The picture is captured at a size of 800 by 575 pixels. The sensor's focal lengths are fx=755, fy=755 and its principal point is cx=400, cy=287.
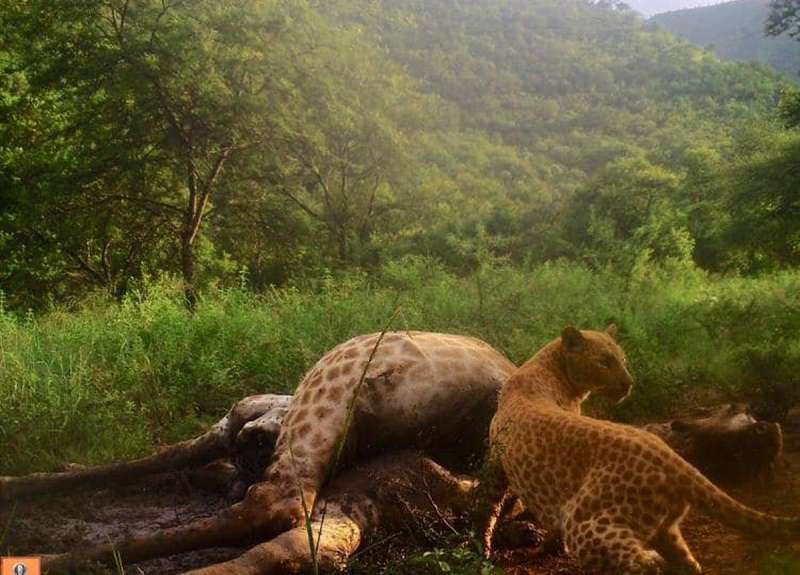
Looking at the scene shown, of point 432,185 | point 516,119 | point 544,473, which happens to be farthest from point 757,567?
point 516,119

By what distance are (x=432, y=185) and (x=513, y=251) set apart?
4946mm

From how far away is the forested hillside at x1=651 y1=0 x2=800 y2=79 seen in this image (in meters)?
37.7

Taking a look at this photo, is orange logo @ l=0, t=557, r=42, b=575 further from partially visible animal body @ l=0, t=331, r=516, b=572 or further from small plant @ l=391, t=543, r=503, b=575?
small plant @ l=391, t=543, r=503, b=575

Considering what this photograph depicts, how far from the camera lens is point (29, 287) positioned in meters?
12.6

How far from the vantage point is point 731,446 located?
4055 millimetres

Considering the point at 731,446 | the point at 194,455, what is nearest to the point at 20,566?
the point at 194,455

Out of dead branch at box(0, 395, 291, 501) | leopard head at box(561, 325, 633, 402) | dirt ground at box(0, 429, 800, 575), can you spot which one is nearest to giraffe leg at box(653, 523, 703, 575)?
dirt ground at box(0, 429, 800, 575)

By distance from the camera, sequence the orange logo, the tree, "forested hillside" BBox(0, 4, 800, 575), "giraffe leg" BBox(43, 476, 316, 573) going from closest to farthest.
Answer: the orange logo, "giraffe leg" BBox(43, 476, 316, 573), "forested hillside" BBox(0, 4, 800, 575), the tree

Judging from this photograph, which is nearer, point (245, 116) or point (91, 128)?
point (91, 128)

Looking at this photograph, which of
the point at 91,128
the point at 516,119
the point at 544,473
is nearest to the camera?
the point at 544,473

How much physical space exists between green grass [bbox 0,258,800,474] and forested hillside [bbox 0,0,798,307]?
10.1ft

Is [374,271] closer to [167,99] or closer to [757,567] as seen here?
[167,99]

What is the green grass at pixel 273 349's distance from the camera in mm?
5109

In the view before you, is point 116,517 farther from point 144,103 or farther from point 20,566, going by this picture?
point 144,103
